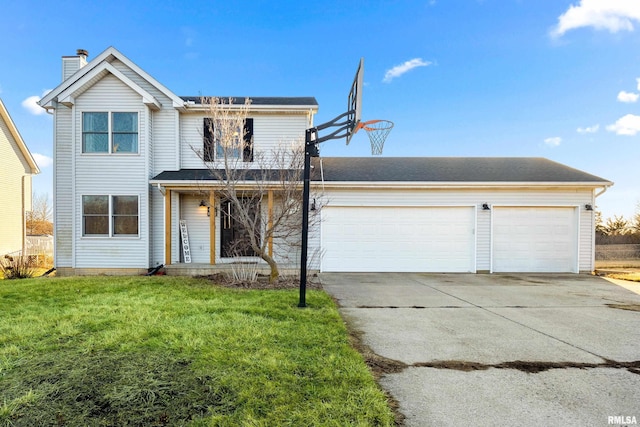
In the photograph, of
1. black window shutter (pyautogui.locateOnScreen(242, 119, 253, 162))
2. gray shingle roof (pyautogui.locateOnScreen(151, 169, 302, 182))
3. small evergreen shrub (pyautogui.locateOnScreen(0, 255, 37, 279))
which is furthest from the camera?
black window shutter (pyautogui.locateOnScreen(242, 119, 253, 162))

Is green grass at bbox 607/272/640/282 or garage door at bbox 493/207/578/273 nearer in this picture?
green grass at bbox 607/272/640/282

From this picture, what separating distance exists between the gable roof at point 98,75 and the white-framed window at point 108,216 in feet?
10.4

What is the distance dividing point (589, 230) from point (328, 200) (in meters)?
8.53

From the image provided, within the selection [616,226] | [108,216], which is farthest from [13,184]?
[616,226]

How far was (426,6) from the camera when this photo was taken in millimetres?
12133

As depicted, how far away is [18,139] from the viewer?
1634 cm

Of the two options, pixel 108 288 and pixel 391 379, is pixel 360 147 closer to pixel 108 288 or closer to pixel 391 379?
pixel 108 288

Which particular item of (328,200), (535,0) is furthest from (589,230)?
(328,200)

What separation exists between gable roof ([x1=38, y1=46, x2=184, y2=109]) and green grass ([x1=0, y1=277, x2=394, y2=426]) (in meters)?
7.21

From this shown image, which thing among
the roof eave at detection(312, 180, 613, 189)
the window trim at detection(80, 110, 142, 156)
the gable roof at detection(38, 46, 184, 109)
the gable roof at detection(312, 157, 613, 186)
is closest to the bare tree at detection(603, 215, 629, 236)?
the gable roof at detection(312, 157, 613, 186)

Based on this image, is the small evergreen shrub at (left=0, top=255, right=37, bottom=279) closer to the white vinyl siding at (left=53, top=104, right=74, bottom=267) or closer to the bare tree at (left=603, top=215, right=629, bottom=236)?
the white vinyl siding at (left=53, top=104, right=74, bottom=267)

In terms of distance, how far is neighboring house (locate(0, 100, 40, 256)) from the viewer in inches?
598

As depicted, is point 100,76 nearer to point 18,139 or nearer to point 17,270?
point 17,270

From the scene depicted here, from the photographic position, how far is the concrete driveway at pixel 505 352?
268 cm
